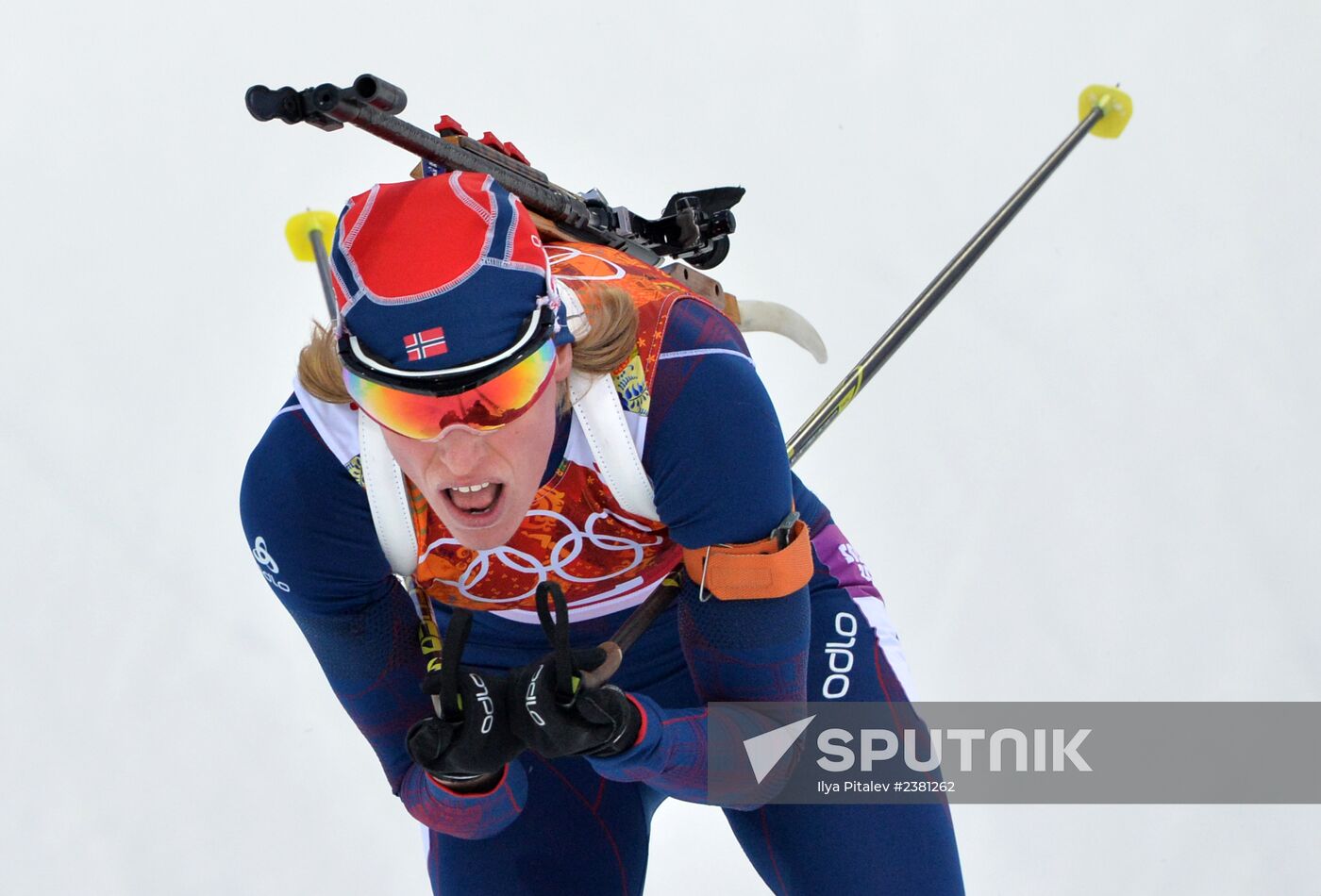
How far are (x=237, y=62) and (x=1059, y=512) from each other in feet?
6.53

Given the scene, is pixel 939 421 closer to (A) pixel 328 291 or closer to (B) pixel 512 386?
(A) pixel 328 291

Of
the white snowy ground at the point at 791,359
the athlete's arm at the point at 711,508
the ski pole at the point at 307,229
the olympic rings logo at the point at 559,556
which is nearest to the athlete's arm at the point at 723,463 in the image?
the athlete's arm at the point at 711,508

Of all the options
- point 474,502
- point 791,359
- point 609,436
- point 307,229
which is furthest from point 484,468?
point 791,359

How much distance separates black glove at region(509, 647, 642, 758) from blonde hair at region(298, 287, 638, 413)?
0.28 metres

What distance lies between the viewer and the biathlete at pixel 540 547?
66.8 inches

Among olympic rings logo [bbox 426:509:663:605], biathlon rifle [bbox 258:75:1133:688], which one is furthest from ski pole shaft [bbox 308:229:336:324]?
olympic rings logo [bbox 426:509:663:605]

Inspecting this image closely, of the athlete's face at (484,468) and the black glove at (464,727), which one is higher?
the athlete's face at (484,468)

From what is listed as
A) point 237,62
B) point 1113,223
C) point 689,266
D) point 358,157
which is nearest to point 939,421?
point 1113,223

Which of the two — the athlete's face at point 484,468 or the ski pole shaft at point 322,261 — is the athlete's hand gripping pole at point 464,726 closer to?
the athlete's face at point 484,468

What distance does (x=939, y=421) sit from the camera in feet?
11.4

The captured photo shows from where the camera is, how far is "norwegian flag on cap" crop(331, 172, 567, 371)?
166 centimetres

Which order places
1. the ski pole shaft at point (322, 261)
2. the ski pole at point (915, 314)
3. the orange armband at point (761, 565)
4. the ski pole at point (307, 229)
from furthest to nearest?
the ski pole at point (307, 229)
the ski pole shaft at point (322, 261)
the ski pole at point (915, 314)
the orange armband at point (761, 565)

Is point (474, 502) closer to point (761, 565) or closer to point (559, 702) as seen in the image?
point (559, 702)

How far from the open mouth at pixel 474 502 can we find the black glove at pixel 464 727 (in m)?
→ 0.14
